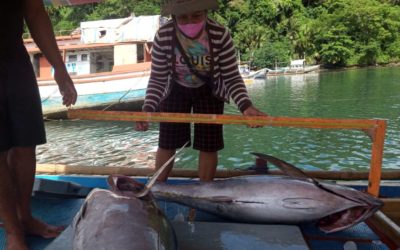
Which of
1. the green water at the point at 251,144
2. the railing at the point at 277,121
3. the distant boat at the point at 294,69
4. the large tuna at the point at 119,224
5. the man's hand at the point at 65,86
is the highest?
the distant boat at the point at 294,69

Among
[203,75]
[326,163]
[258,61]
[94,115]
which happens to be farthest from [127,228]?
[258,61]

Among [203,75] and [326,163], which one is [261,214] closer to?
[203,75]

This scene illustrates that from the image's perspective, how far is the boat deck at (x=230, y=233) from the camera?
2.16 metres

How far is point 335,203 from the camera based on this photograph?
244 cm

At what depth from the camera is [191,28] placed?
10.5ft

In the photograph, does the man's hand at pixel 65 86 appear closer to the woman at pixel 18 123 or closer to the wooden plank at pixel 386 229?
the woman at pixel 18 123

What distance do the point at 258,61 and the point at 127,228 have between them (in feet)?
166

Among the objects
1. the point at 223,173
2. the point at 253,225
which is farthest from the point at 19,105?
the point at 223,173

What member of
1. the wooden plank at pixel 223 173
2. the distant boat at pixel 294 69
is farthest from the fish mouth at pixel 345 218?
the distant boat at pixel 294 69

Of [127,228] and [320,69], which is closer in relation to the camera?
[127,228]

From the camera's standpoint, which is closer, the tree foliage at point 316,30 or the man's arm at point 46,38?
the man's arm at point 46,38

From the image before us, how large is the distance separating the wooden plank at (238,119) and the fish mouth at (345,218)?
48 centimetres

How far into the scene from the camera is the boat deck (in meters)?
2.16

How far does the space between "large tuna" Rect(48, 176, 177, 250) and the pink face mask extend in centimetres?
141
